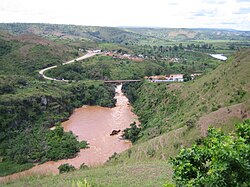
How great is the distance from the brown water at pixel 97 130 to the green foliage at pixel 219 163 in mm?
20032

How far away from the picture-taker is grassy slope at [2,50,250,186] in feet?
57.3

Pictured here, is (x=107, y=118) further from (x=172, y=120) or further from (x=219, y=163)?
(x=219, y=163)

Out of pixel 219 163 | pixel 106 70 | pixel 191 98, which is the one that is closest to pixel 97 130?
pixel 191 98

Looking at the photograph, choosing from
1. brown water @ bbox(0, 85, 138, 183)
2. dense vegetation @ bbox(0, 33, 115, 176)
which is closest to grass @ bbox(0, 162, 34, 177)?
dense vegetation @ bbox(0, 33, 115, 176)

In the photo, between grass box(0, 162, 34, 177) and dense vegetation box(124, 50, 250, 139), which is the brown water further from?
dense vegetation box(124, 50, 250, 139)

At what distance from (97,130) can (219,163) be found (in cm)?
3850

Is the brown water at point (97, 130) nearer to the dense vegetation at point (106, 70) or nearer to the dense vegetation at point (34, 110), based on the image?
the dense vegetation at point (34, 110)

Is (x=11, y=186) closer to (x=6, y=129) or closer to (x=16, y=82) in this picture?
(x=6, y=129)

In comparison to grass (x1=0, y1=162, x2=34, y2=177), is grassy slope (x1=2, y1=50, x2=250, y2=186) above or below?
above

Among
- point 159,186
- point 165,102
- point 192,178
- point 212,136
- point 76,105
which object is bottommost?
point 76,105

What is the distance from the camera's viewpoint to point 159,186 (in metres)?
14.9

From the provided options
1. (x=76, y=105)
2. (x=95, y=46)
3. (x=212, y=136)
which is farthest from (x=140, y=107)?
(x=95, y=46)

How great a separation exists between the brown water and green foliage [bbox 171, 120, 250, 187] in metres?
20.0

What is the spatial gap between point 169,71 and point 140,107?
Result: 89.2 ft
